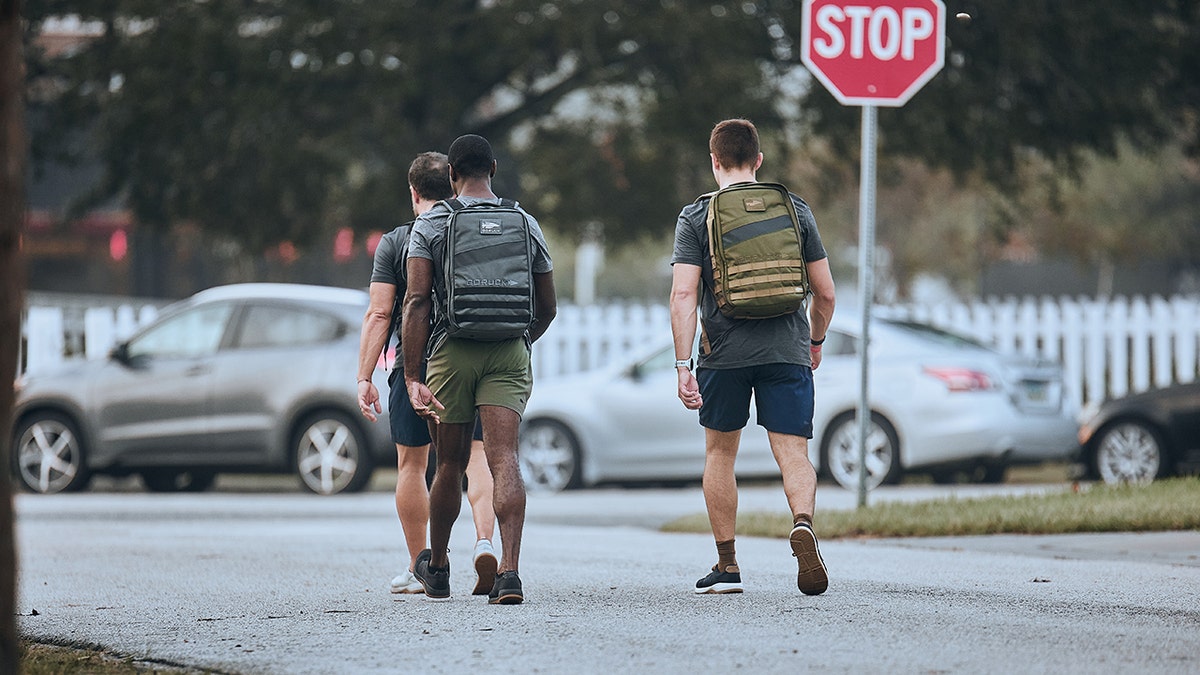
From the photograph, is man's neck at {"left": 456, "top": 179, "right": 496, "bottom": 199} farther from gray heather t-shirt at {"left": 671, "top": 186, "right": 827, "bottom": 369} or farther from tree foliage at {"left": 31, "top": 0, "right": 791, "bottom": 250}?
tree foliage at {"left": 31, "top": 0, "right": 791, "bottom": 250}

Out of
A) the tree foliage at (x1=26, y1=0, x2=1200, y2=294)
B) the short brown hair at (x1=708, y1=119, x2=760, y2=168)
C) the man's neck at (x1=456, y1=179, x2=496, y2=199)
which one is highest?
the tree foliage at (x1=26, y1=0, x2=1200, y2=294)

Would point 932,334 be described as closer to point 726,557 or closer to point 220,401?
point 220,401

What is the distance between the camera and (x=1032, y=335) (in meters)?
18.8

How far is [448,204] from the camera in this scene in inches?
283

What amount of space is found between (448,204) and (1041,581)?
116 inches

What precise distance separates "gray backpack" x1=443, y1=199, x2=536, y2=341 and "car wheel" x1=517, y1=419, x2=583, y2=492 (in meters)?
8.41

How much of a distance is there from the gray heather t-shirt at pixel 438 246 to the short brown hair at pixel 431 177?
0.31 metres

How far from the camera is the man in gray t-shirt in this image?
7.27 meters

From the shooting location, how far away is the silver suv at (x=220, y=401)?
15.1 meters

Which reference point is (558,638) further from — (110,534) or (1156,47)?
(1156,47)

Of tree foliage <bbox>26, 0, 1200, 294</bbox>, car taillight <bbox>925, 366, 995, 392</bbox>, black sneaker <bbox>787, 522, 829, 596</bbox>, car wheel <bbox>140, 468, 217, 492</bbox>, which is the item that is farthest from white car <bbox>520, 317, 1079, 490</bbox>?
black sneaker <bbox>787, 522, 829, 596</bbox>

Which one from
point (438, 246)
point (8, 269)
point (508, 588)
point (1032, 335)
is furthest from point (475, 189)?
point (1032, 335)

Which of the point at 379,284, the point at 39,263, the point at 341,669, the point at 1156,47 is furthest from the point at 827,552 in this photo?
the point at 39,263

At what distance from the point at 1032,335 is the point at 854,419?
15.7ft
